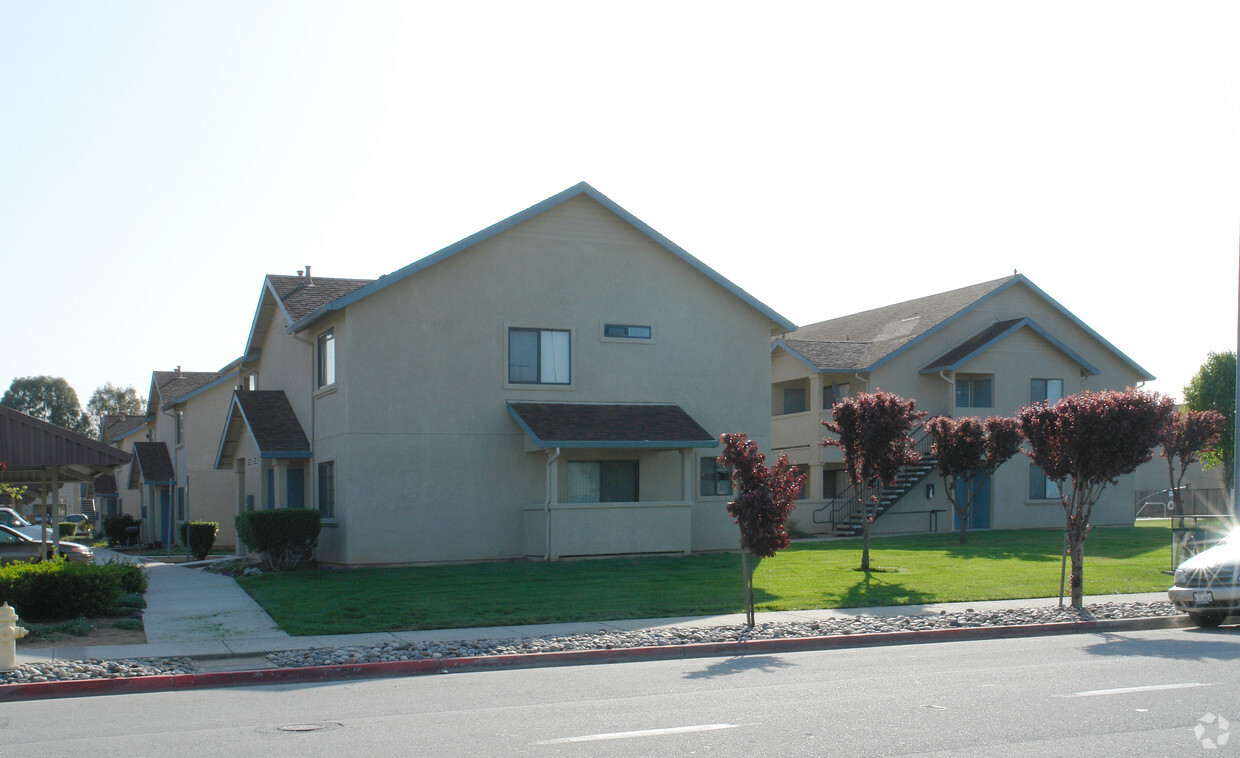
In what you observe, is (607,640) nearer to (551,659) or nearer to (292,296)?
(551,659)

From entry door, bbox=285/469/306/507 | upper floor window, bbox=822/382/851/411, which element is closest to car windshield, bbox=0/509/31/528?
entry door, bbox=285/469/306/507

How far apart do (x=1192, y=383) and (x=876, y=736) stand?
187 ft

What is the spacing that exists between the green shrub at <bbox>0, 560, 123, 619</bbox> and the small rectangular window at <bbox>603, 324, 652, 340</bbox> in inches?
519

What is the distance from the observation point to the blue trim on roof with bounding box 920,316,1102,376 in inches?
1357

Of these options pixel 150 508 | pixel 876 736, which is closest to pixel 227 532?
pixel 150 508

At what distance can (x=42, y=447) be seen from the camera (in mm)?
19781

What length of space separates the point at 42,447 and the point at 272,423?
8.19 meters

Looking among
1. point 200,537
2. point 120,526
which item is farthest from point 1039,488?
point 120,526

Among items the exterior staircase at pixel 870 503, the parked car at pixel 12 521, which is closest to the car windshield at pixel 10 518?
the parked car at pixel 12 521

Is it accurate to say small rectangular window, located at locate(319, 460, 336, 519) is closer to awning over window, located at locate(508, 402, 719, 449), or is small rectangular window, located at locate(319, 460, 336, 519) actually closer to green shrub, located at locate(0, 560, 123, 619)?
awning over window, located at locate(508, 402, 719, 449)

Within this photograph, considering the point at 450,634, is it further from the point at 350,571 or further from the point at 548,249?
the point at 548,249

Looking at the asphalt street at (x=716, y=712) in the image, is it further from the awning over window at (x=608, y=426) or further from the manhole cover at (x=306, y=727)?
the awning over window at (x=608, y=426)

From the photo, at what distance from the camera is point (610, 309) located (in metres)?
26.5

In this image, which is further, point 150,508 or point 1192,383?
point 1192,383
